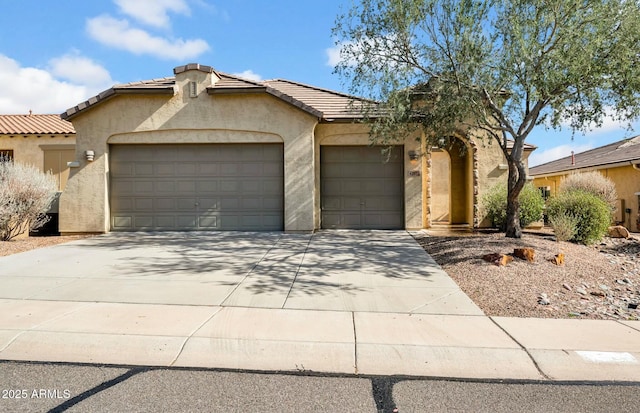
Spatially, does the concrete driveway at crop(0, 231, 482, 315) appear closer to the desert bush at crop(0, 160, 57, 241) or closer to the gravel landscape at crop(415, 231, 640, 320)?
the gravel landscape at crop(415, 231, 640, 320)

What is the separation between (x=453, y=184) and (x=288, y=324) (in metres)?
13.1

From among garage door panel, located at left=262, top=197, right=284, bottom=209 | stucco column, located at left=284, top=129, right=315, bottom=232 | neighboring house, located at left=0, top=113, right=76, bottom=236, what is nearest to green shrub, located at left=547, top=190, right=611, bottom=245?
stucco column, located at left=284, top=129, right=315, bottom=232

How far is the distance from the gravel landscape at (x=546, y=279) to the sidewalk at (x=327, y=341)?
61 cm

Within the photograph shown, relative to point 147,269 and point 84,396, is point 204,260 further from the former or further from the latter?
point 84,396

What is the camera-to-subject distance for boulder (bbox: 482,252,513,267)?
27.1 feet

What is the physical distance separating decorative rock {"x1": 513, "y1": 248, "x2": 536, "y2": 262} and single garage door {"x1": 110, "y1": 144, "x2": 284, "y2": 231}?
24.1ft

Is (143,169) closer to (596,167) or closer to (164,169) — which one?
(164,169)

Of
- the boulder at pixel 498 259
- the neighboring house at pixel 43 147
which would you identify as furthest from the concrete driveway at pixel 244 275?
the neighboring house at pixel 43 147

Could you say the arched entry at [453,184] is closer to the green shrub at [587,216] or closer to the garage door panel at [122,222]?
the green shrub at [587,216]

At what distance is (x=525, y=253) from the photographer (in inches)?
338

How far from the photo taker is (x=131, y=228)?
1406 centimetres

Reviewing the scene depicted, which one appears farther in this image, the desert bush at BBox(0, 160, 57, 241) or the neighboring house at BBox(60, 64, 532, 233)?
the neighboring house at BBox(60, 64, 532, 233)

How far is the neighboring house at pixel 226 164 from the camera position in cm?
1368

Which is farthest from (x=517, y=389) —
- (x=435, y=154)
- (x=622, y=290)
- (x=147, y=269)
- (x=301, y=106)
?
(x=435, y=154)
